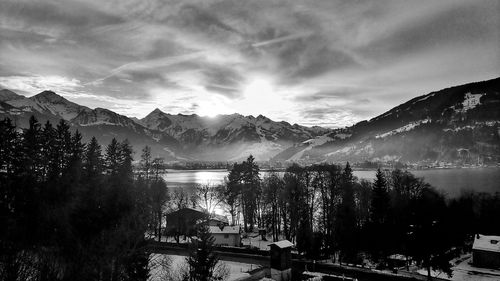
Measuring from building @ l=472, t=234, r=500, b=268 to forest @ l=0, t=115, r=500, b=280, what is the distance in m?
Result: 3.58

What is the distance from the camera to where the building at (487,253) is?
44156mm

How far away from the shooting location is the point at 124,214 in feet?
72.8

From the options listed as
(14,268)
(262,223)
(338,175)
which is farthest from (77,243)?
(262,223)

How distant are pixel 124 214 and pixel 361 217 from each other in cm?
5119

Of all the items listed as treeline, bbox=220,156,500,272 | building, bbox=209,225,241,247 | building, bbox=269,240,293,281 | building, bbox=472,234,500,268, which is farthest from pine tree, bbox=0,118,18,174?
building, bbox=472,234,500,268

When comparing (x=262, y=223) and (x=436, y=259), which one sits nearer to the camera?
(x=436, y=259)

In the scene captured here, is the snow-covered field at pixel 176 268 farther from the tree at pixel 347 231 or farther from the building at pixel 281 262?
the tree at pixel 347 231

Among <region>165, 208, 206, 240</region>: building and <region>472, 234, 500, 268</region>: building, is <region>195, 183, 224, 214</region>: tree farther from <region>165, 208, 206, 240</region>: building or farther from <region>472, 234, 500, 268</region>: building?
<region>472, 234, 500, 268</region>: building

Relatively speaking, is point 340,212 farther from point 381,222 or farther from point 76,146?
point 76,146

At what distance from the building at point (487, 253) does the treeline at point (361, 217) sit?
3.33 m

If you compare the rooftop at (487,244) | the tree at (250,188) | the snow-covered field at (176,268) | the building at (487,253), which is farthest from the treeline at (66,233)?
the rooftop at (487,244)

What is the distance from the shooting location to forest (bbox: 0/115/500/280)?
18.6m

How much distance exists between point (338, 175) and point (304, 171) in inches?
298

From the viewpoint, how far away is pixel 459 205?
62688 millimetres
